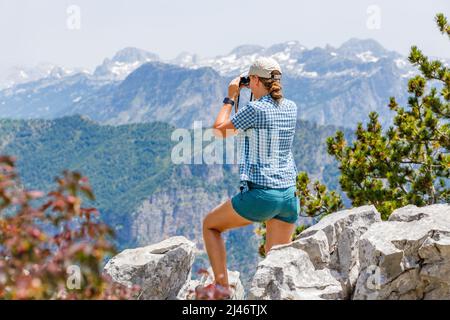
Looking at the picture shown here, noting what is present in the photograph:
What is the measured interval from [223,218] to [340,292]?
4.78ft

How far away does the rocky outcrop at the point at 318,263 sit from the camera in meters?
6.78

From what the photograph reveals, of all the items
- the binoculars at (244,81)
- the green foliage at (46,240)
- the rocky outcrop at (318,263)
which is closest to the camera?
the green foliage at (46,240)

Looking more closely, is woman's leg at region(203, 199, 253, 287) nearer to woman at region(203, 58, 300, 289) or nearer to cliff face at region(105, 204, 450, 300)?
woman at region(203, 58, 300, 289)

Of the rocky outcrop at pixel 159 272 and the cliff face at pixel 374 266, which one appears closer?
the cliff face at pixel 374 266

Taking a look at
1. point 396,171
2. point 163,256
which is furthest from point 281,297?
point 396,171

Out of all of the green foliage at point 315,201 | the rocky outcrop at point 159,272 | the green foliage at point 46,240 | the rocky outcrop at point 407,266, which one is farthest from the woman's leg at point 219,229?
the green foliage at point 315,201

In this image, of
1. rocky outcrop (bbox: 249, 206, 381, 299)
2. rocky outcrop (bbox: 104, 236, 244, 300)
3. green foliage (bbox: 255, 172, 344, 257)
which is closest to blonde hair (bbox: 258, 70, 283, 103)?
rocky outcrop (bbox: 249, 206, 381, 299)

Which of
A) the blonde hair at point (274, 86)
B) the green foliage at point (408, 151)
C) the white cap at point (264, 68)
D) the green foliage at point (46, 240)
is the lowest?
the green foliage at point (408, 151)

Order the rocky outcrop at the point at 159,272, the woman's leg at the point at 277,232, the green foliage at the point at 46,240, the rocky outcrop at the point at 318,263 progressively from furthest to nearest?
the rocky outcrop at the point at 159,272 < the woman's leg at the point at 277,232 < the rocky outcrop at the point at 318,263 < the green foliage at the point at 46,240

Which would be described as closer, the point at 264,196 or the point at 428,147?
the point at 264,196

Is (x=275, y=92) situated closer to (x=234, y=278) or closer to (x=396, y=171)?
(x=234, y=278)

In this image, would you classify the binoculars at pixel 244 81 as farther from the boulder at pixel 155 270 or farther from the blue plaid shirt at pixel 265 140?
the boulder at pixel 155 270

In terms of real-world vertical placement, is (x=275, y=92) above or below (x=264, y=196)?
above

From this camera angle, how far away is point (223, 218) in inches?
281
